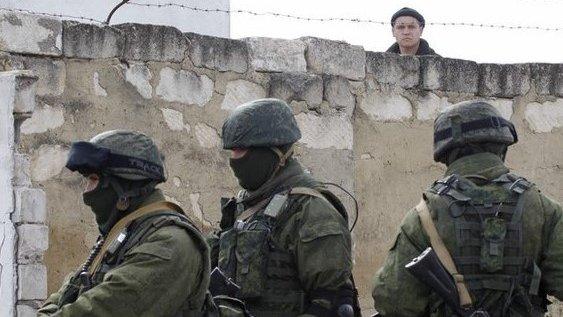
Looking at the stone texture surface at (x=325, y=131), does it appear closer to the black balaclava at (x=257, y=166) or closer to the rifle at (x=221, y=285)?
the black balaclava at (x=257, y=166)

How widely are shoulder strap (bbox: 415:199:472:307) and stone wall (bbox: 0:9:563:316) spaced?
2752 mm

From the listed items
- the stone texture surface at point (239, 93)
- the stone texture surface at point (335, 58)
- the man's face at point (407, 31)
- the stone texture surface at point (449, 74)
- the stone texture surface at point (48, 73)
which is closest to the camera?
the stone texture surface at point (48, 73)

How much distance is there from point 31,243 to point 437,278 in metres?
2.90

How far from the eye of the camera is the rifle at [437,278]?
18.9 feet

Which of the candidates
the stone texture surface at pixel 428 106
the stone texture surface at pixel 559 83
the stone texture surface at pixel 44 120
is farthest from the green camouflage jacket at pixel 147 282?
the stone texture surface at pixel 559 83

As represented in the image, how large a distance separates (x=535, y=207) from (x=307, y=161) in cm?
329

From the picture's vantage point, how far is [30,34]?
805cm

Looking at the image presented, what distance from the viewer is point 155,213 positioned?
533cm

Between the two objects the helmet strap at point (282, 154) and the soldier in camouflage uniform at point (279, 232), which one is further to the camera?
the helmet strap at point (282, 154)

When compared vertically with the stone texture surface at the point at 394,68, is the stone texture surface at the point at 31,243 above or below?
below

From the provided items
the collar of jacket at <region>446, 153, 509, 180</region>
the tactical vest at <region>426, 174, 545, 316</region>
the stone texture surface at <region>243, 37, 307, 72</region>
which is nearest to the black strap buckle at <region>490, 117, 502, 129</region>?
the collar of jacket at <region>446, 153, 509, 180</region>

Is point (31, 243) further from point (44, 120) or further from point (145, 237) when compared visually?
point (145, 237)

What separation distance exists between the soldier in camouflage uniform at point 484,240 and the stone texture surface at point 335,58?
322 cm

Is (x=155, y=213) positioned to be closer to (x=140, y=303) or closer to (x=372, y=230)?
(x=140, y=303)
